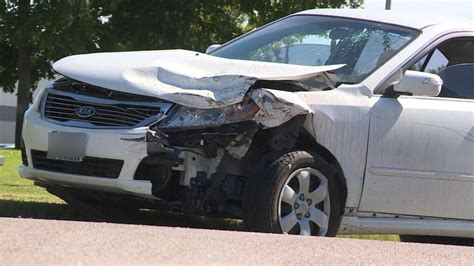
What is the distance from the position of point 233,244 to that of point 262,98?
3.77ft

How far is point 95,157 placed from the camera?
5.74 m

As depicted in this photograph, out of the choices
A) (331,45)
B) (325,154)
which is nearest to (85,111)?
(325,154)

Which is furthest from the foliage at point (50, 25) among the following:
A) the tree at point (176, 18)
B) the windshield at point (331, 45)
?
the windshield at point (331, 45)

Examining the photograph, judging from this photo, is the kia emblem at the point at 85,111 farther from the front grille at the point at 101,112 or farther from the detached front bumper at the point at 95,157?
the detached front bumper at the point at 95,157

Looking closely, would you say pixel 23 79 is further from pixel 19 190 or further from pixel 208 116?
pixel 208 116

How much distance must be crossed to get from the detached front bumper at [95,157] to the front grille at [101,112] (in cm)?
10

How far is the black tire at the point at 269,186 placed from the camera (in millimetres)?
5586

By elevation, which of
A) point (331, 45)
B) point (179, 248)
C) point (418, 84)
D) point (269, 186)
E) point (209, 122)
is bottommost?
point (179, 248)

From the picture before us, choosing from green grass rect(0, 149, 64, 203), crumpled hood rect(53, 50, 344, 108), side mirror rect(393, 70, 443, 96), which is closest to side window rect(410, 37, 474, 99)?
side mirror rect(393, 70, 443, 96)

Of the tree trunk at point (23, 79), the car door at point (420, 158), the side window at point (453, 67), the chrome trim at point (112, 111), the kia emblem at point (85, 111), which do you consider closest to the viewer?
the chrome trim at point (112, 111)

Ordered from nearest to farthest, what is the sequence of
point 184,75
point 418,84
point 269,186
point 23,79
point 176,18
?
point 269,186 → point 184,75 → point 418,84 → point 176,18 → point 23,79

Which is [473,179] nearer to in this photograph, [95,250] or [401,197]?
[401,197]

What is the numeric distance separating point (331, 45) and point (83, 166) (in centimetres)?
229

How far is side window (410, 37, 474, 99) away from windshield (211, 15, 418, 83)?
33 cm
